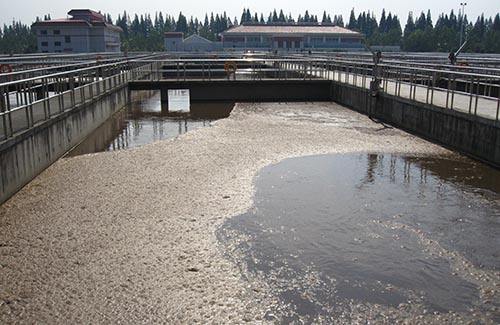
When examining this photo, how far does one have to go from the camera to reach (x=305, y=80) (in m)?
25.8

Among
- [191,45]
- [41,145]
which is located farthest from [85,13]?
[41,145]

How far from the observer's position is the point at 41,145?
431 inches

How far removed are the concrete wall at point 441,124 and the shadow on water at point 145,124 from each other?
20.1 ft

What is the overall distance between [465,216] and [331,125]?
935 centimetres

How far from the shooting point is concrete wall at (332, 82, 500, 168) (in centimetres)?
1170

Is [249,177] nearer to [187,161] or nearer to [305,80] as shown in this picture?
[187,161]

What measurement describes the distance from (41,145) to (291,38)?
334 feet

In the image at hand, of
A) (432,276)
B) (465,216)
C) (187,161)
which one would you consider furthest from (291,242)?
(187,161)

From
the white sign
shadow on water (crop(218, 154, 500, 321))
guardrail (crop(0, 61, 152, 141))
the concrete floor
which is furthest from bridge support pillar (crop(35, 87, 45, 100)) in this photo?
the white sign

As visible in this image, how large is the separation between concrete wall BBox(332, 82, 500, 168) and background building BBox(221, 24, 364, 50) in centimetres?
9063

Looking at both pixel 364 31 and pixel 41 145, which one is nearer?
pixel 41 145

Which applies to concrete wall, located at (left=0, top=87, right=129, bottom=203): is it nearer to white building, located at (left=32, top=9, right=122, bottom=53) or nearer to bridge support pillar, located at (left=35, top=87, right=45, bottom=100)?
bridge support pillar, located at (left=35, top=87, right=45, bottom=100)

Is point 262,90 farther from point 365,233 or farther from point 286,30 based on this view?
point 286,30

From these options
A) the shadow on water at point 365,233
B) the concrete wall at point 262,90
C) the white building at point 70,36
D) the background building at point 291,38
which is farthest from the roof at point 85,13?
the shadow on water at point 365,233
